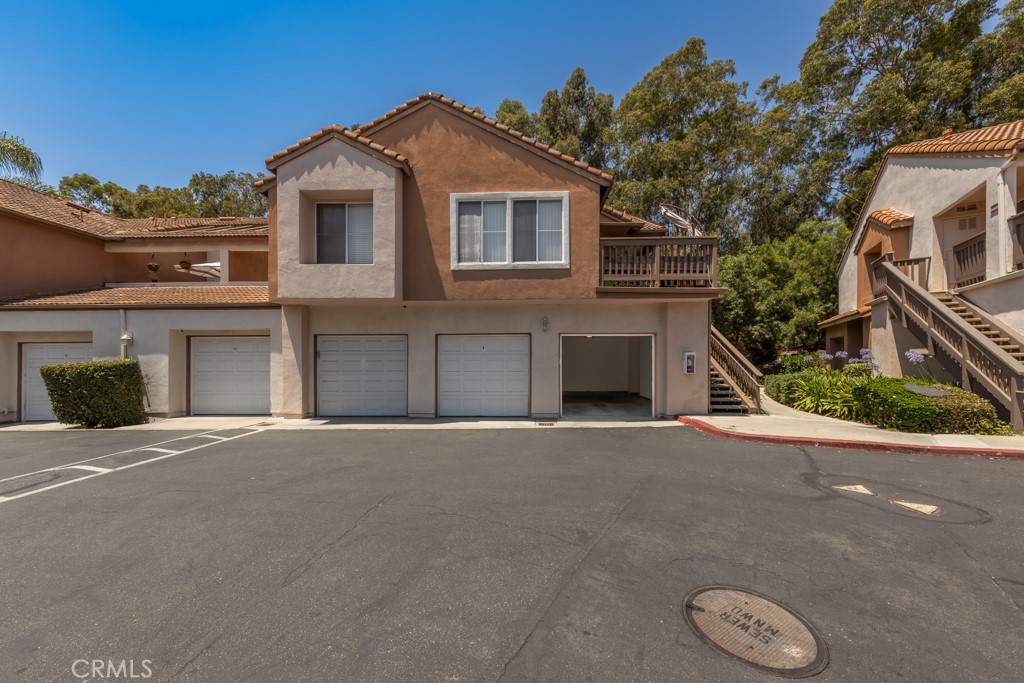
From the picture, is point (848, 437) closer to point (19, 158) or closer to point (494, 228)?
point (494, 228)

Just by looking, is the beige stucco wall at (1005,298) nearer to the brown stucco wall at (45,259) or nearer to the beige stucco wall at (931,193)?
the beige stucco wall at (931,193)

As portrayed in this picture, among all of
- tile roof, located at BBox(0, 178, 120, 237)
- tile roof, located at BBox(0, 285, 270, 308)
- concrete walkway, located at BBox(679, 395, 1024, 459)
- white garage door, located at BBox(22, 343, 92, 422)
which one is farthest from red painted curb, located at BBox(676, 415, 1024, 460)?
tile roof, located at BBox(0, 178, 120, 237)

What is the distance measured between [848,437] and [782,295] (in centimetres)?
1352

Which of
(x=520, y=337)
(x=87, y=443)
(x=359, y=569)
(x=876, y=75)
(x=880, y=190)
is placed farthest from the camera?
(x=876, y=75)

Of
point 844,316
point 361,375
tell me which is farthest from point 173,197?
point 844,316

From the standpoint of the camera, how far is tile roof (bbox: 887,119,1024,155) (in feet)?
37.1

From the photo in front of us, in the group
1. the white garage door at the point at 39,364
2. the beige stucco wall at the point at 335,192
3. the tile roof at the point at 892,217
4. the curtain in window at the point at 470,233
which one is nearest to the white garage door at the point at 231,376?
the beige stucco wall at the point at 335,192

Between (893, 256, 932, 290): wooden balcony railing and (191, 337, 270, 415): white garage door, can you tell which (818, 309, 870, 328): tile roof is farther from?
(191, 337, 270, 415): white garage door

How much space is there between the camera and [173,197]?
3244 cm

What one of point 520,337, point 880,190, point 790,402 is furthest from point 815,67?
point 520,337

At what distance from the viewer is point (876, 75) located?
23.9m

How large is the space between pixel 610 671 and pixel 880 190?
21.5m

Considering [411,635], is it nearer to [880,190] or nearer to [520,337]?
[520,337]

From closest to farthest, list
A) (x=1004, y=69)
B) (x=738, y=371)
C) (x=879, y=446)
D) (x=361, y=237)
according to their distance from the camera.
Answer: (x=879, y=446) → (x=361, y=237) → (x=738, y=371) → (x=1004, y=69)
